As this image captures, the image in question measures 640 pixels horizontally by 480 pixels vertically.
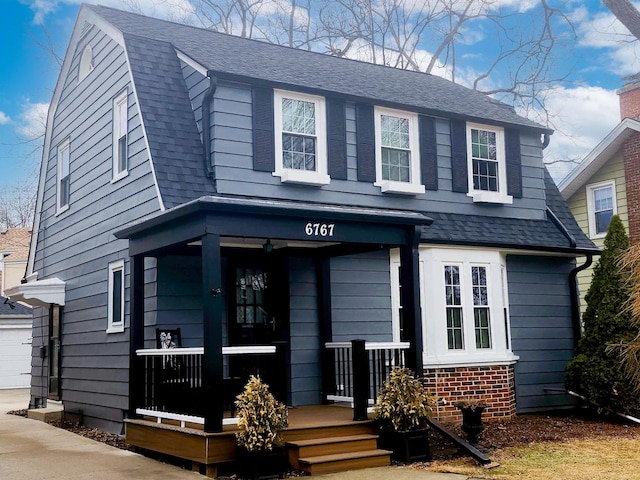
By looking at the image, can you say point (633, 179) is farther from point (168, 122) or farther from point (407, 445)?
point (168, 122)

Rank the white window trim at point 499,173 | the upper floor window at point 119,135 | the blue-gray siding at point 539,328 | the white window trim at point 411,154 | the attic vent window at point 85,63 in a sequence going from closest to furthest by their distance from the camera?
1. the upper floor window at point 119,135
2. the white window trim at point 411,154
3. the blue-gray siding at point 539,328
4. the white window trim at point 499,173
5. the attic vent window at point 85,63

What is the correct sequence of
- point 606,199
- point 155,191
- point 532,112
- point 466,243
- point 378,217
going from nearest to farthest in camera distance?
point 378,217 < point 155,191 < point 466,243 < point 606,199 < point 532,112

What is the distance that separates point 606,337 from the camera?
467 inches

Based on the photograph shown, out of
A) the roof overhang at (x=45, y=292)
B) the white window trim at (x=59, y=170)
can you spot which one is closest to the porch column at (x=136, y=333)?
the roof overhang at (x=45, y=292)

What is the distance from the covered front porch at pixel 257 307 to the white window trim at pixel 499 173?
2.13m

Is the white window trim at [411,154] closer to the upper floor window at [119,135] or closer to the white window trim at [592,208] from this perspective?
the upper floor window at [119,135]

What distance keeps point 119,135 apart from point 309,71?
126 inches

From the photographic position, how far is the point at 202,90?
10.8m

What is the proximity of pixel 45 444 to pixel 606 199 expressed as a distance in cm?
1442

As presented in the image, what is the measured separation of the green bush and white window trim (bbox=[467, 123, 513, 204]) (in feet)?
6.11

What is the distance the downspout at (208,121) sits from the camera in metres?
10.4

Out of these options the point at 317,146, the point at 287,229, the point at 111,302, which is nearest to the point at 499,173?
the point at 317,146

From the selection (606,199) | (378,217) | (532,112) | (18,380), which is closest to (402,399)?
(378,217)

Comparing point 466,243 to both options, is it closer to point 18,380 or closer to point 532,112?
point 532,112
